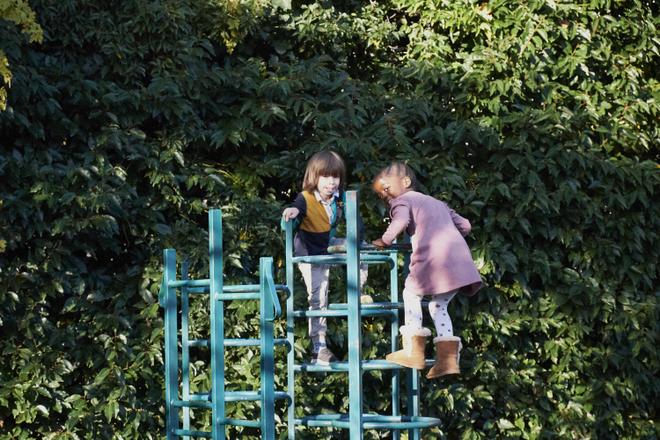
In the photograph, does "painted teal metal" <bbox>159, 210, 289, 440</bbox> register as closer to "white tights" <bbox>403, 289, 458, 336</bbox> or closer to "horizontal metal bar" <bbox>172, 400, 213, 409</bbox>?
"horizontal metal bar" <bbox>172, 400, 213, 409</bbox>

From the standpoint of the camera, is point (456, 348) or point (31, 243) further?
point (31, 243)

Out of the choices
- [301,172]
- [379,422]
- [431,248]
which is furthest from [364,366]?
[301,172]

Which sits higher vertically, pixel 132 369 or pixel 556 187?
pixel 556 187

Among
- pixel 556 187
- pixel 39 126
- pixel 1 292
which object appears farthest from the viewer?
pixel 556 187

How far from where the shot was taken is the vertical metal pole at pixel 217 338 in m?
6.45

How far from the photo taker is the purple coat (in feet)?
21.9

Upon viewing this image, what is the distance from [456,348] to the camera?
6676 mm

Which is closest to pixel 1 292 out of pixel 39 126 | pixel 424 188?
pixel 39 126

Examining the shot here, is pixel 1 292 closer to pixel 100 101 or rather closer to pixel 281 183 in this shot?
pixel 100 101

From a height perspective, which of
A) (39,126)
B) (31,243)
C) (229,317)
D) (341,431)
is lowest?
(341,431)

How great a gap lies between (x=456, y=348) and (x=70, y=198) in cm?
286

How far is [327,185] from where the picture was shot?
705 cm

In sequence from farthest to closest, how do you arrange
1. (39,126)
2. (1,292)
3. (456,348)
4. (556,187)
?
(556,187) → (39,126) → (1,292) → (456,348)

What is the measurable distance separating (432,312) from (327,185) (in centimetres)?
95
